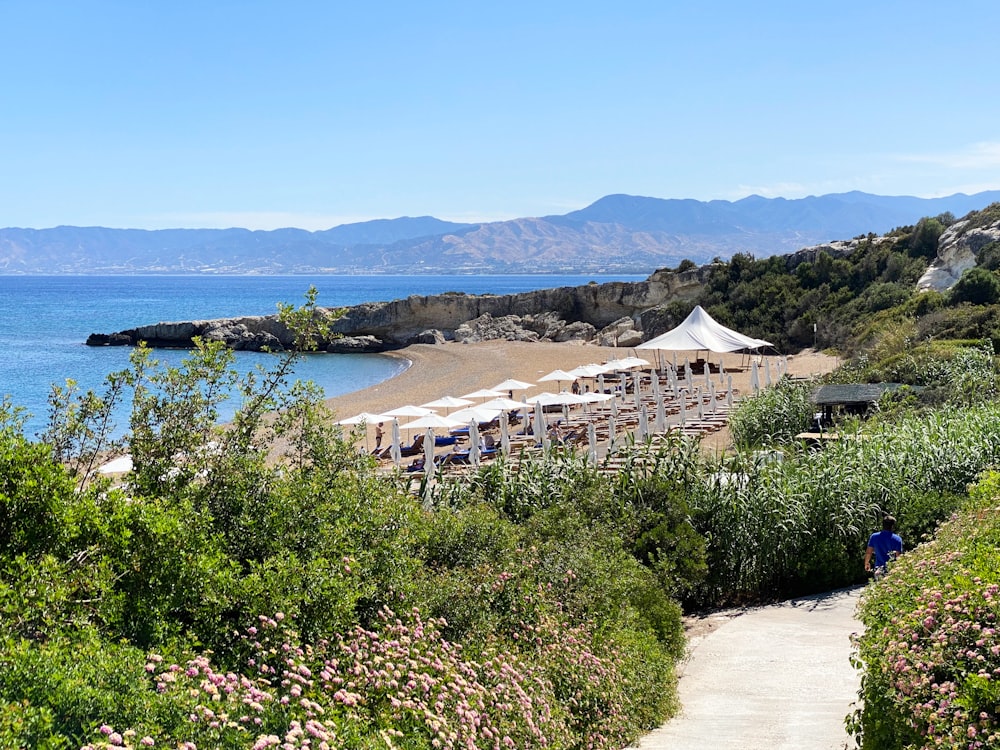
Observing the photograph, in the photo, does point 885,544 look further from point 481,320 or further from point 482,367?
point 481,320

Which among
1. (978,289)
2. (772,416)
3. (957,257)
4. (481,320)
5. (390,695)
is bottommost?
(772,416)

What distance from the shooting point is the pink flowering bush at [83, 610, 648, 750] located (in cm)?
342

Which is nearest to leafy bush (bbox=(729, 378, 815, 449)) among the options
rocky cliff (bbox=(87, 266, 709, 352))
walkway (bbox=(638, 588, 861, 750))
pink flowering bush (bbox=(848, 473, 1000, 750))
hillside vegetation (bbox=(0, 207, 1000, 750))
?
hillside vegetation (bbox=(0, 207, 1000, 750))

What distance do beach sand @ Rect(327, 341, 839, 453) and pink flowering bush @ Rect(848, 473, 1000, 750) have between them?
886 inches

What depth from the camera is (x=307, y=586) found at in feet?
15.1

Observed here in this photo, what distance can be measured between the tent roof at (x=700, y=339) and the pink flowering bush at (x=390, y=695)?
22.6 metres

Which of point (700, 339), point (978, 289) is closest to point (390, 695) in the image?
point (700, 339)

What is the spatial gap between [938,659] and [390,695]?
7.36 feet

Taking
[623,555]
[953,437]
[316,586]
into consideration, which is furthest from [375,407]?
[316,586]

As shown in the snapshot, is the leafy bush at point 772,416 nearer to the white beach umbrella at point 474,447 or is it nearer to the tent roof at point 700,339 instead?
the white beach umbrella at point 474,447

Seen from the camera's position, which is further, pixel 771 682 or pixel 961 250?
pixel 961 250

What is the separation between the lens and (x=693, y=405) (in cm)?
2566

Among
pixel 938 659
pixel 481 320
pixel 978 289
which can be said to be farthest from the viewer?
pixel 481 320

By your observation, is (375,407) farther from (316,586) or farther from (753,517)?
(316,586)
